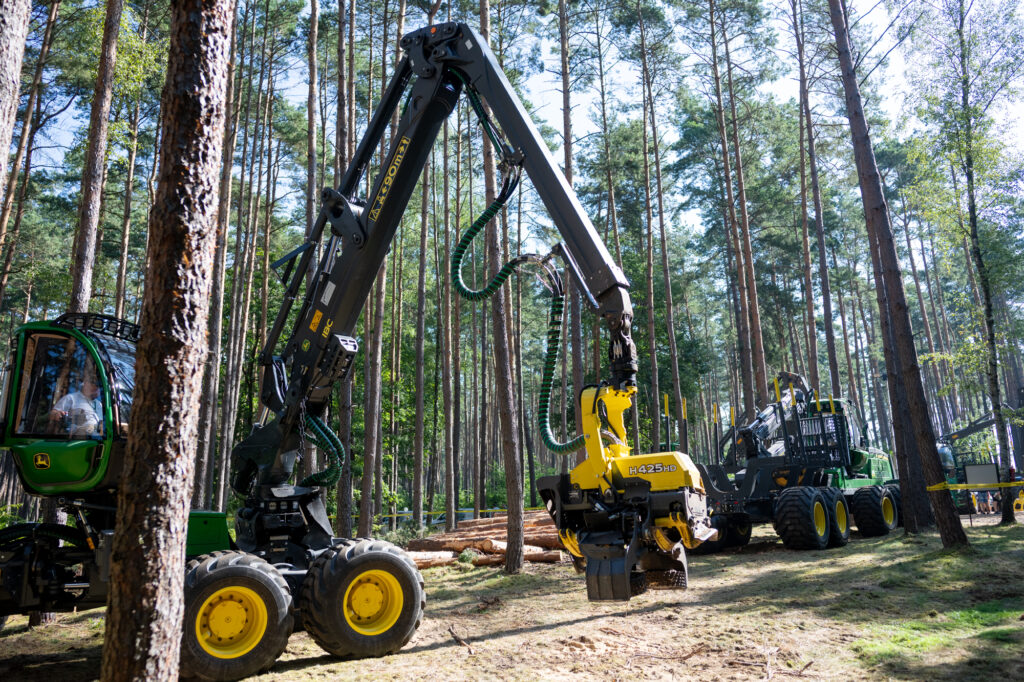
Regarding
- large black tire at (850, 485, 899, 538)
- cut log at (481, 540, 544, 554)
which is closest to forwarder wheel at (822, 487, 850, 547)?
large black tire at (850, 485, 899, 538)

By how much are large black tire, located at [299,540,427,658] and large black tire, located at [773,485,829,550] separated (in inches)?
276

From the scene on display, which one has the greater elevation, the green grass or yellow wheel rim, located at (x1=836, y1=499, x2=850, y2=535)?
yellow wheel rim, located at (x1=836, y1=499, x2=850, y2=535)

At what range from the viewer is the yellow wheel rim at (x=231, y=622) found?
5078 millimetres

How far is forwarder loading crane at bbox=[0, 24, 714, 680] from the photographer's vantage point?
191 inches

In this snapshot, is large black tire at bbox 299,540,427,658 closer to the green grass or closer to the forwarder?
the green grass

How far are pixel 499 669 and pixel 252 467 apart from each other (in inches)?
113

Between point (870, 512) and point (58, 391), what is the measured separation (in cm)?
1266

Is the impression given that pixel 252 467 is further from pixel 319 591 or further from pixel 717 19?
pixel 717 19

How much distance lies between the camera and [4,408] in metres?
5.49

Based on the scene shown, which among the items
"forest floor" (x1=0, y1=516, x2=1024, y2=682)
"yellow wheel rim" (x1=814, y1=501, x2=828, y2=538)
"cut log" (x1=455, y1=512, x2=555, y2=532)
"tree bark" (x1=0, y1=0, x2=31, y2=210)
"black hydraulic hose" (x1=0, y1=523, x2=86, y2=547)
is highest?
"tree bark" (x1=0, y1=0, x2=31, y2=210)

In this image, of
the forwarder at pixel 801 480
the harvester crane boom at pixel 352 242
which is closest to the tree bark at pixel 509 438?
the forwarder at pixel 801 480

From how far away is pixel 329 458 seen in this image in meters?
6.32

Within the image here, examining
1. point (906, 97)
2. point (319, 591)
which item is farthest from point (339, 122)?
point (906, 97)

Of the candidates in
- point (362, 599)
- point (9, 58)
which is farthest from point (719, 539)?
point (9, 58)
